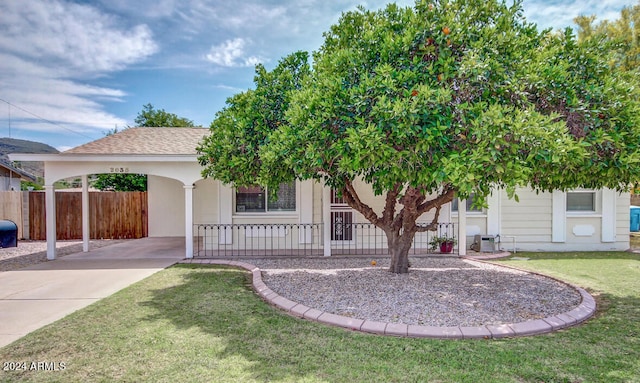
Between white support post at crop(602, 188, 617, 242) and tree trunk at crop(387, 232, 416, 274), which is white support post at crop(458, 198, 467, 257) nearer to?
tree trunk at crop(387, 232, 416, 274)

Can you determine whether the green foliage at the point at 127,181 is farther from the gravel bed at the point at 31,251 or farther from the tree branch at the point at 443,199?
the tree branch at the point at 443,199

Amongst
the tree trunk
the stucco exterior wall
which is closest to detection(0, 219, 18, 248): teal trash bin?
the stucco exterior wall

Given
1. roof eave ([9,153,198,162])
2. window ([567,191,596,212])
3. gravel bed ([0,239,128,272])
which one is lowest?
gravel bed ([0,239,128,272])

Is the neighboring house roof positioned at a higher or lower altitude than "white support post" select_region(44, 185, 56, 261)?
higher

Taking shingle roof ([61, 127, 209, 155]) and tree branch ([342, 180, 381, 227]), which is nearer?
tree branch ([342, 180, 381, 227])

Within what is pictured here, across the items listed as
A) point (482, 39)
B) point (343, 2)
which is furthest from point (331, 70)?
point (343, 2)

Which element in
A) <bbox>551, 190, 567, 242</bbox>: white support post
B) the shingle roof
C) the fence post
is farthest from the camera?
the fence post

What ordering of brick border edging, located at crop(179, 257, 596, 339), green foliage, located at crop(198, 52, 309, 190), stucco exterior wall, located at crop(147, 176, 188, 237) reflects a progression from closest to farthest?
brick border edging, located at crop(179, 257, 596, 339) → green foliage, located at crop(198, 52, 309, 190) → stucco exterior wall, located at crop(147, 176, 188, 237)

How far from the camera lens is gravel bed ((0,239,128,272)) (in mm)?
7914

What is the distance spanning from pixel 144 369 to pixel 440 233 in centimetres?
Result: 862

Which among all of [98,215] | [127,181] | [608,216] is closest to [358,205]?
[608,216]

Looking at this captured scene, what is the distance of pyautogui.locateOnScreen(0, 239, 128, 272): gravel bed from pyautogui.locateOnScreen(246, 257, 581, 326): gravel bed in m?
5.96

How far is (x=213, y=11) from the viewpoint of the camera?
334 inches

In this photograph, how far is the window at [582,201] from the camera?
396 inches
